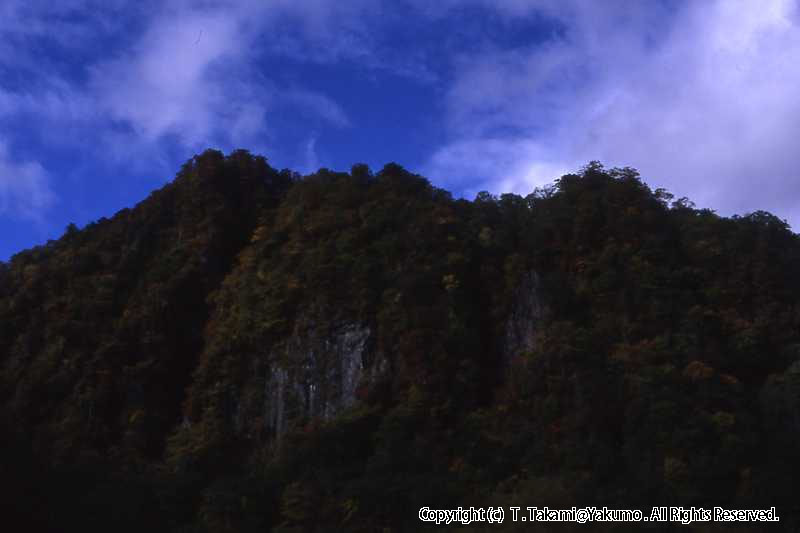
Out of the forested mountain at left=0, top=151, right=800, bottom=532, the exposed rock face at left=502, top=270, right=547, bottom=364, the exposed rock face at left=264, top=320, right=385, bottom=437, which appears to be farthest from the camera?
the exposed rock face at left=502, top=270, right=547, bottom=364

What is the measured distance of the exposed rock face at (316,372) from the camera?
25.9 m

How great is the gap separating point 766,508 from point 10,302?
28.5 meters

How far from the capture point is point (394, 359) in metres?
26.1

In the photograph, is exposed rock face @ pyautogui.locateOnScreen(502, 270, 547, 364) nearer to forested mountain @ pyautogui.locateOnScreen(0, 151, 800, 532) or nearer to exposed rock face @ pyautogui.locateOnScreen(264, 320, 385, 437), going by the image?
forested mountain @ pyautogui.locateOnScreen(0, 151, 800, 532)

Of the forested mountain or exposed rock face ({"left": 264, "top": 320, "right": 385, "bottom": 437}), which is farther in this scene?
exposed rock face ({"left": 264, "top": 320, "right": 385, "bottom": 437})

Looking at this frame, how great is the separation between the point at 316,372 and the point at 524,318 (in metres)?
7.11

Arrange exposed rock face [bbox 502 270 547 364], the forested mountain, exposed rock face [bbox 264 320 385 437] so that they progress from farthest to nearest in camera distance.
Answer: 1. exposed rock face [bbox 502 270 547 364]
2. exposed rock face [bbox 264 320 385 437]
3. the forested mountain

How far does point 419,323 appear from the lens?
2661 cm

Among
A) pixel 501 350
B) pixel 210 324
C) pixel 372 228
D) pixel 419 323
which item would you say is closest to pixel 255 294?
pixel 210 324

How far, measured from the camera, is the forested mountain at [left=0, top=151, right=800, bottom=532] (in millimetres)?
20609

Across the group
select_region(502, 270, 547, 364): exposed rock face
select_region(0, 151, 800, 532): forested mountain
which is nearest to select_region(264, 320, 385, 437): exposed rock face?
select_region(0, 151, 800, 532): forested mountain

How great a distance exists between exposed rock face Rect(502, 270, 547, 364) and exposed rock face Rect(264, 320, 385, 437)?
4321 mm

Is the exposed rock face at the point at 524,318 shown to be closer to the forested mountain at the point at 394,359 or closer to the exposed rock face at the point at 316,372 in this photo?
the forested mountain at the point at 394,359

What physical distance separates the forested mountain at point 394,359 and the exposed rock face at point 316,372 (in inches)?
3.0
